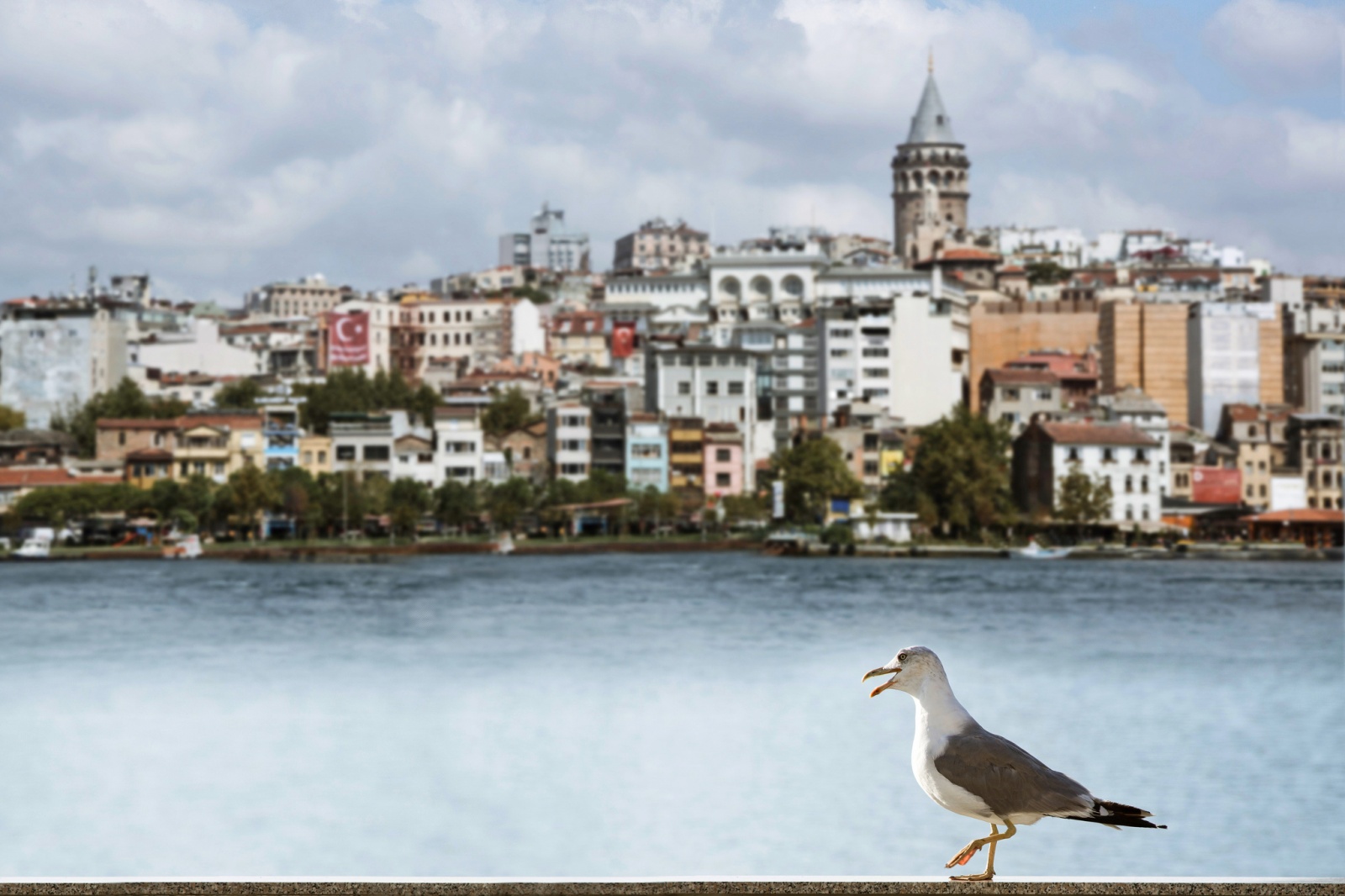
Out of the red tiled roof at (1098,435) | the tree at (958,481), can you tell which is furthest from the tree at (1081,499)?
the tree at (958,481)

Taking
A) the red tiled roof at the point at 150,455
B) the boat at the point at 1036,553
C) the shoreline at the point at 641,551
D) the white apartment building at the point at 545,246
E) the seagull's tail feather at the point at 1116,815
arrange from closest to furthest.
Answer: the seagull's tail feather at the point at 1116,815, the shoreline at the point at 641,551, the boat at the point at 1036,553, the red tiled roof at the point at 150,455, the white apartment building at the point at 545,246

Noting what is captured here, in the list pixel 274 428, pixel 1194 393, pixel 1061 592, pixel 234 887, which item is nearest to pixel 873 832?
pixel 234 887

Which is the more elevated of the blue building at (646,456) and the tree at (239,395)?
the tree at (239,395)

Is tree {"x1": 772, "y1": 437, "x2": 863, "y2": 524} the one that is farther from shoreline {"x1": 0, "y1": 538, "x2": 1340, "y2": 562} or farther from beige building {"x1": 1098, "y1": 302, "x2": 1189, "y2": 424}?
beige building {"x1": 1098, "y1": 302, "x2": 1189, "y2": 424}

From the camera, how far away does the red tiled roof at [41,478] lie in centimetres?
2219

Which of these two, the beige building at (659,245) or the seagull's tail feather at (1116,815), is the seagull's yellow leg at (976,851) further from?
the beige building at (659,245)

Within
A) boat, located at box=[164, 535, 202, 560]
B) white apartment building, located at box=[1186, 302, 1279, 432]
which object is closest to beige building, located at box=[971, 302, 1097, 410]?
white apartment building, located at box=[1186, 302, 1279, 432]

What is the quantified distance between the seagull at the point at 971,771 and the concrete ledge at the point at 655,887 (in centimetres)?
6

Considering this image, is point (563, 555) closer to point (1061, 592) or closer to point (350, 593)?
point (350, 593)

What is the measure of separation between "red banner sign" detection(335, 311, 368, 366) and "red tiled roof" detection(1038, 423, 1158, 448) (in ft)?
49.3

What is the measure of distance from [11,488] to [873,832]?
60.4 ft

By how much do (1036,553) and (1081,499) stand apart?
3.56 ft

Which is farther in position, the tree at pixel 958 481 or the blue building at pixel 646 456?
the blue building at pixel 646 456

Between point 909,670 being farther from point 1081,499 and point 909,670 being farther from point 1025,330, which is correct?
point 1025,330
